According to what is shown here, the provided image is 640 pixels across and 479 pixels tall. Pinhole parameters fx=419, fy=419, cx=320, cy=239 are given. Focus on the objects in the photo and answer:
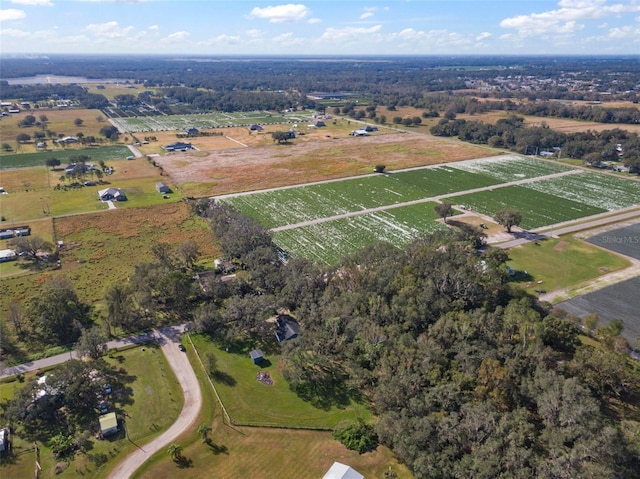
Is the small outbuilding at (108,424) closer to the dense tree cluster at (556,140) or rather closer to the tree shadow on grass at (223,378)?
the tree shadow on grass at (223,378)

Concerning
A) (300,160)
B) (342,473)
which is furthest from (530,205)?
(342,473)

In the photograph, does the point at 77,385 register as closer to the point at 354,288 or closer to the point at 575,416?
the point at 354,288

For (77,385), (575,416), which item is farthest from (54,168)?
(575,416)

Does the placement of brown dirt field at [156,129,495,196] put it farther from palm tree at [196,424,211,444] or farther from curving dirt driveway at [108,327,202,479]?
palm tree at [196,424,211,444]

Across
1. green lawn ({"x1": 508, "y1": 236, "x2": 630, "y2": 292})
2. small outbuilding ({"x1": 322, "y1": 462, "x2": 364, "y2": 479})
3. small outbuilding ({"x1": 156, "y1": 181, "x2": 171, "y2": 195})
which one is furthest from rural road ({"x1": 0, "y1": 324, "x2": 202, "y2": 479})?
small outbuilding ({"x1": 156, "y1": 181, "x2": 171, "y2": 195})

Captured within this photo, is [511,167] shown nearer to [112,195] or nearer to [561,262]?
[561,262]
